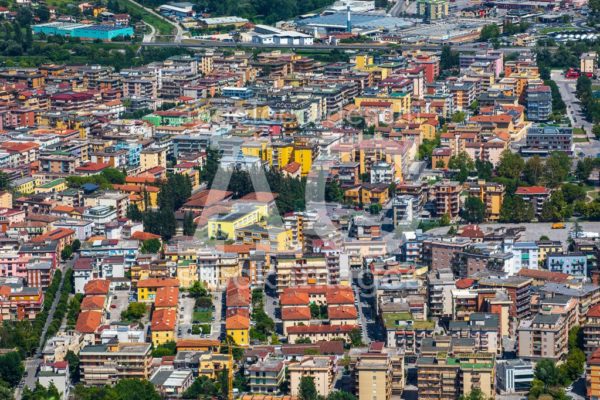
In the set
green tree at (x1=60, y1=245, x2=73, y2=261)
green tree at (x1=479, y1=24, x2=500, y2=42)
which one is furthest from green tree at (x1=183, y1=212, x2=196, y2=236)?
green tree at (x1=479, y1=24, x2=500, y2=42)

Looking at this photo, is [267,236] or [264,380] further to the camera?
[267,236]

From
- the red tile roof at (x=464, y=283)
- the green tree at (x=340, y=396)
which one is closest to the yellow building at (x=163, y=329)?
the green tree at (x=340, y=396)

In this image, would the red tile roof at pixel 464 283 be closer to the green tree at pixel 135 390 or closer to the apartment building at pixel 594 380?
the apartment building at pixel 594 380

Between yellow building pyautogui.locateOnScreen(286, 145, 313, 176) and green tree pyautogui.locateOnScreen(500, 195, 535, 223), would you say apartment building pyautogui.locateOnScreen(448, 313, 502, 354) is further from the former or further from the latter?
yellow building pyautogui.locateOnScreen(286, 145, 313, 176)

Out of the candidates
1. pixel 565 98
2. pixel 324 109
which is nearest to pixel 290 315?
pixel 324 109

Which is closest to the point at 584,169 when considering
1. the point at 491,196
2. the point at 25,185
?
the point at 491,196

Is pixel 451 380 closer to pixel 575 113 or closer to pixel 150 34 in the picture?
pixel 575 113

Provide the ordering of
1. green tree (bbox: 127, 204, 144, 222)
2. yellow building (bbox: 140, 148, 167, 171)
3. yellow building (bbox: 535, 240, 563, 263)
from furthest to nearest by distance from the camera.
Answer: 1. yellow building (bbox: 140, 148, 167, 171)
2. green tree (bbox: 127, 204, 144, 222)
3. yellow building (bbox: 535, 240, 563, 263)
